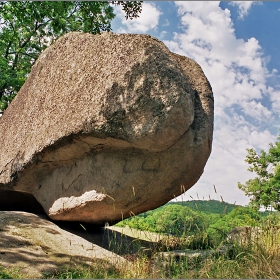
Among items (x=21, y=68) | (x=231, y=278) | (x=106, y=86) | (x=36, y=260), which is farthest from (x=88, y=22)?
(x=231, y=278)

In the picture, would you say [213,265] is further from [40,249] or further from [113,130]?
[40,249]

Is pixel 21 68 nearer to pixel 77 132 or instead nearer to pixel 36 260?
pixel 77 132

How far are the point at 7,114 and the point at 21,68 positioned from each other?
7248mm

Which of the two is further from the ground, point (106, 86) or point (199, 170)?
point (106, 86)

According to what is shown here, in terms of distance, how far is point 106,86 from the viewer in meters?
5.94

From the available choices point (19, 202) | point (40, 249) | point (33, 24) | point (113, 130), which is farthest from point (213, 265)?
point (33, 24)

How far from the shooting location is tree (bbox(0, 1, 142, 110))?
10.9 metres

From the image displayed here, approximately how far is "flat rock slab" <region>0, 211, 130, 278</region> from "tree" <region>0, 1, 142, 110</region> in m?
6.38

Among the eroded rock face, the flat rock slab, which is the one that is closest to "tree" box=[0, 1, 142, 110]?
the eroded rock face

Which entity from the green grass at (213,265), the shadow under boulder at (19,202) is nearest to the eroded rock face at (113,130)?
the green grass at (213,265)

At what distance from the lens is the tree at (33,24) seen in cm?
1088

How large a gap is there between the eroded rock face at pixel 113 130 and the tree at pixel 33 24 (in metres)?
3.88

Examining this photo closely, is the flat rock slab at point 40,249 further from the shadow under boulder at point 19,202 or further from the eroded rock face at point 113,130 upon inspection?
the shadow under boulder at point 19,202

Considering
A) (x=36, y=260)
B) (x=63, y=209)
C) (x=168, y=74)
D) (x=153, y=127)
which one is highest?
(x=168, y=74)
